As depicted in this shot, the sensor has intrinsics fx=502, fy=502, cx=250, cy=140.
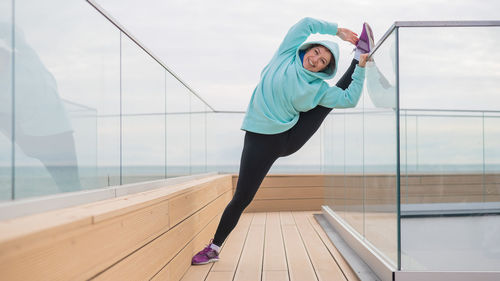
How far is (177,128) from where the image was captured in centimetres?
340

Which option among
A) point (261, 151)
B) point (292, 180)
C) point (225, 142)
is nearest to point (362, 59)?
point (261, 151)

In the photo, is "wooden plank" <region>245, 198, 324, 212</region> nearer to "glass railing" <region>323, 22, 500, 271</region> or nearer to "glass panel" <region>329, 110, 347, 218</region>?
"glass railing" <region>323, 22, 500, 271</region>

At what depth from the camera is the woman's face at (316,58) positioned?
2670 mm

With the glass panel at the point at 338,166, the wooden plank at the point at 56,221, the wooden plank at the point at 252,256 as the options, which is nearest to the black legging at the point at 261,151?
the wooden plank at the point at 252,256

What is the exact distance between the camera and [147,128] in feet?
8.27

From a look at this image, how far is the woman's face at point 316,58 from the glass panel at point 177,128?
2.88ft

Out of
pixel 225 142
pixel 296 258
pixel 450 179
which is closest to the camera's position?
pixel 296 258

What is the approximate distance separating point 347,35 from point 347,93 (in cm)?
38

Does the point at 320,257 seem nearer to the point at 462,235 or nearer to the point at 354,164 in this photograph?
the point at 354,164

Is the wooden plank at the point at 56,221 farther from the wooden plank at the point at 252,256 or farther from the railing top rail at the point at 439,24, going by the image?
the railing top rail at the point at 439,24

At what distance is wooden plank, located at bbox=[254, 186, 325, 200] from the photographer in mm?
5806

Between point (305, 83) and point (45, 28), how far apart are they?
1544 millimetres

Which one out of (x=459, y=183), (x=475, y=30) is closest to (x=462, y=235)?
(x=459, y=183)

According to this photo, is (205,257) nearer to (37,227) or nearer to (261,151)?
(261,151)
